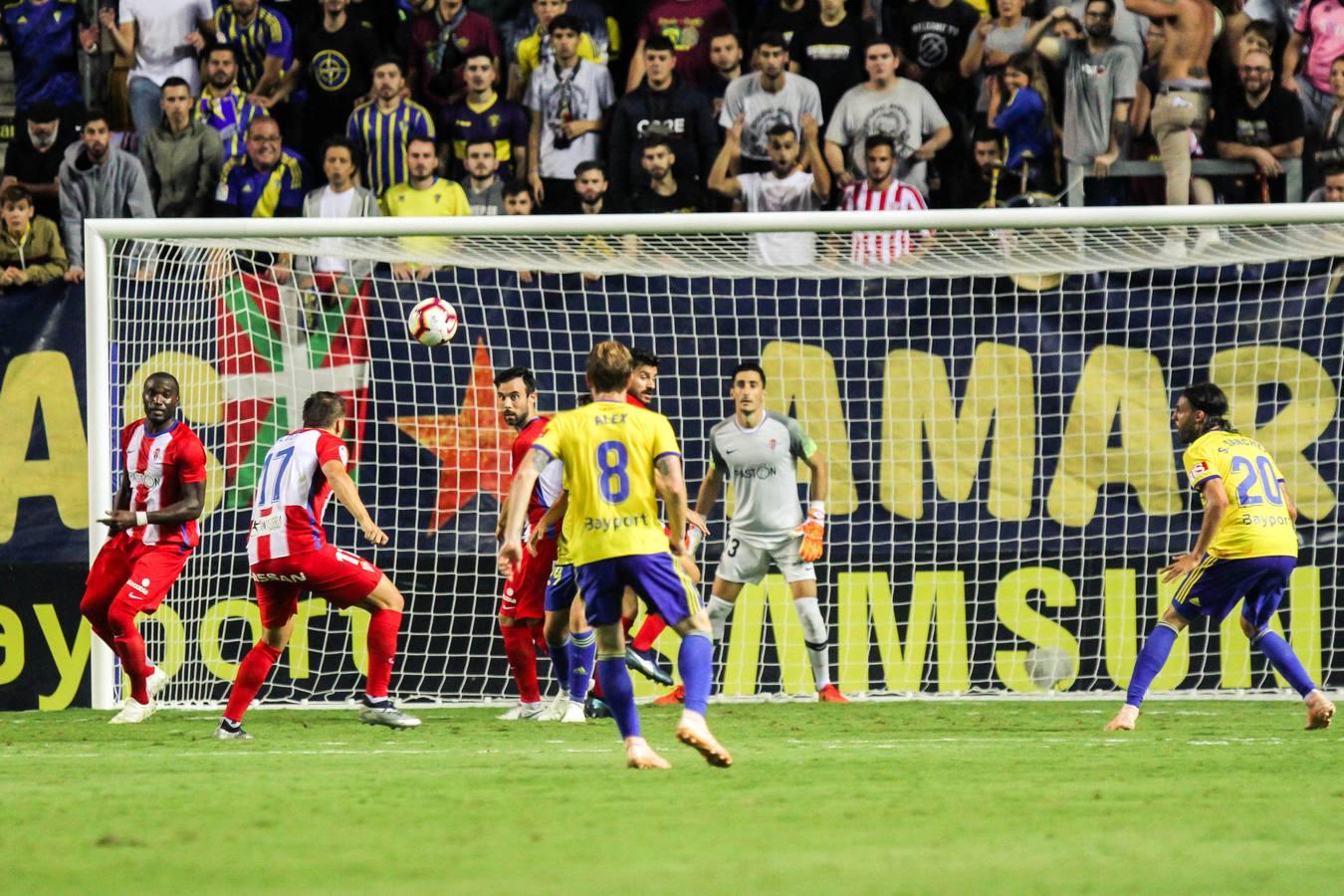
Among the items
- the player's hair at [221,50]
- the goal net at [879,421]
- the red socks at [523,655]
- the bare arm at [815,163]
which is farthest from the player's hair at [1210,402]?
the player's hair at [221,50]

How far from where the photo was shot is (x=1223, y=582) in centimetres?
1009

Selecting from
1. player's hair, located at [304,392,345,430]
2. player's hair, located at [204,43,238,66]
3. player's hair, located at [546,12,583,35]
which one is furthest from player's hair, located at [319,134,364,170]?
player's hair, located at [304,392,345,430]

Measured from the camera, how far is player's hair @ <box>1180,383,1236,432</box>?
999 cm

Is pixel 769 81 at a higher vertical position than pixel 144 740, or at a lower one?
higher

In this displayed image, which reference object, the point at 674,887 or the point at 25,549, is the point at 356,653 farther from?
the point at 674,887

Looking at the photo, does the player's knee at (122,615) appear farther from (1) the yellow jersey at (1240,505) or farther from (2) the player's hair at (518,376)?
(1) the yellow jersey at (1240,505)

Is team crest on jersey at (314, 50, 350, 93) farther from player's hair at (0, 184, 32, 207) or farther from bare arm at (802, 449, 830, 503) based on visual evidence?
bare arm at (802, 449, 830, 503)

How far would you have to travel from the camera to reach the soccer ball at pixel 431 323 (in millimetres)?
11469

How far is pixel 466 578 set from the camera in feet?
43.3

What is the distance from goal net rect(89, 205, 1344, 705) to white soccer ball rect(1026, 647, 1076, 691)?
0.02 m

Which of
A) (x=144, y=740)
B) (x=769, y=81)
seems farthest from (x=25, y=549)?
(x=769, y=81)

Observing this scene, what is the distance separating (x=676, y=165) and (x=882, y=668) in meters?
4.19

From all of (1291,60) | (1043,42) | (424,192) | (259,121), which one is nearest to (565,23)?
(424,192)

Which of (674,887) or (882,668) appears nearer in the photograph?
(674,887)
